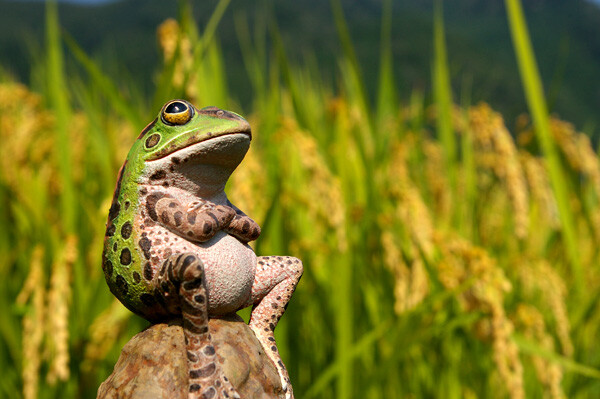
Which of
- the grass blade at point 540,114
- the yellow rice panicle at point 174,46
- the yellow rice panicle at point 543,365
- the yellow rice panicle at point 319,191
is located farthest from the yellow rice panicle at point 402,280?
the yellow rice panicle at point 174,46

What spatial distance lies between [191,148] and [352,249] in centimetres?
100

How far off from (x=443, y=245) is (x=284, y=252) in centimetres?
50

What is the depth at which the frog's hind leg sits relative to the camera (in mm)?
802

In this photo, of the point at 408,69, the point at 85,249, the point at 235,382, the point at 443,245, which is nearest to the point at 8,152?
the point at 85,249

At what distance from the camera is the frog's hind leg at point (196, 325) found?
802 millimetres

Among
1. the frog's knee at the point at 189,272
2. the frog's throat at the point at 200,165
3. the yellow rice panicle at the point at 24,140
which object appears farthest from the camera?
the yellow rice panicle at the point at 24,140

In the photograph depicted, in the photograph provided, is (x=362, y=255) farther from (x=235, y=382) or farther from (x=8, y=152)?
(x=8, y=152)

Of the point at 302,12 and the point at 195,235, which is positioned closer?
the point at 195,235

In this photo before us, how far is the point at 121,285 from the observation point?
92cm

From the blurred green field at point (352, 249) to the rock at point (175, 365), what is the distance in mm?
578

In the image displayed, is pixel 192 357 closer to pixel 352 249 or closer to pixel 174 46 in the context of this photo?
pixel 352 249

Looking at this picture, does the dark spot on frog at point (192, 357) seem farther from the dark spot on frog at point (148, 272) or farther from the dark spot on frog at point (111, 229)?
the dark spot on frog at point (111, 229)

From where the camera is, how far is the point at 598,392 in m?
2.31

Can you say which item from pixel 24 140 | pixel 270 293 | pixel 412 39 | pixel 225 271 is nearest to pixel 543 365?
pixel 270 293
